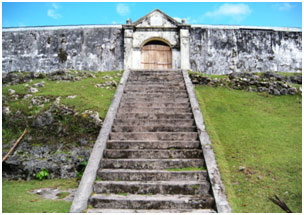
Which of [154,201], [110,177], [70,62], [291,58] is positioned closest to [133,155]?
[110,177]

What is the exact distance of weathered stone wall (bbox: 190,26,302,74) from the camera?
44.1 ft

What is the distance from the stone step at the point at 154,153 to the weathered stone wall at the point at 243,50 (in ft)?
28.7

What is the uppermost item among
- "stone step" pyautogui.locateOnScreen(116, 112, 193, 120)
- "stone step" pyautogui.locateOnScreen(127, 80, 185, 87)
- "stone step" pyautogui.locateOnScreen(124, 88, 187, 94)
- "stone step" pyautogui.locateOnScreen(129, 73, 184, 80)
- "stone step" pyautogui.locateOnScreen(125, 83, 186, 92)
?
"stone step" pyautogui.locateOnScreen(129, 73, 184, 80)

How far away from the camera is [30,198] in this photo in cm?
441

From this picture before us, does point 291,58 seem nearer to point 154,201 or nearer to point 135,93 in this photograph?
point 135,93

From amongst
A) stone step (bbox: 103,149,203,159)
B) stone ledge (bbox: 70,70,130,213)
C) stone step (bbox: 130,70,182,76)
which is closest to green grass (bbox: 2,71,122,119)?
stone ledge (bbox: 70,70,130,213)

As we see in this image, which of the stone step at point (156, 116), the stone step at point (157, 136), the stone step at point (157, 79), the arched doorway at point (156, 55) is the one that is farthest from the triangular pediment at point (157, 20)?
the stone step at point (157, 136)

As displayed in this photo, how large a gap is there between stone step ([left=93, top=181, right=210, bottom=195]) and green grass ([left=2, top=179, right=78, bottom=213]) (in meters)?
0.62

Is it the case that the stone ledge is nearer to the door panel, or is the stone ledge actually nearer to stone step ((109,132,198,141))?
stone step ((109,132,198,141))

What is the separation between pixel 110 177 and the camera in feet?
15.3

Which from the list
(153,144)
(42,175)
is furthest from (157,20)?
(42,175)

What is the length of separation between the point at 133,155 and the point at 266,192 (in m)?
2.46

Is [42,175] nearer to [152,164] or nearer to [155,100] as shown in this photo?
[152,164]

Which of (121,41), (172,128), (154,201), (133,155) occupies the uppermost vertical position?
(121,41)
